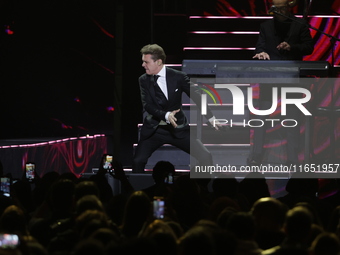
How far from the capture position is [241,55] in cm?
1165

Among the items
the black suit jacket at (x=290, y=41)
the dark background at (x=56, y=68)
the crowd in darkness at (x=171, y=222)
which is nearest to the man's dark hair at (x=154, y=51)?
the black suit jacket at (x=290, y=41)

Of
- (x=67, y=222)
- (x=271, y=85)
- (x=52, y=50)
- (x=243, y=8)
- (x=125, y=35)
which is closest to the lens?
(x=67, y=222)

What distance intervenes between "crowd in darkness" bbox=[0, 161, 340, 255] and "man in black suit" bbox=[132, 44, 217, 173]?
4.65ft

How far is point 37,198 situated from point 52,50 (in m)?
9.62

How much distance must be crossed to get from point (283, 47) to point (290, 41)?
1.34 feet

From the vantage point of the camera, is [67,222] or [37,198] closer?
[67,222]

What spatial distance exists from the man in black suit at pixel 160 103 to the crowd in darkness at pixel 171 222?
1417mm

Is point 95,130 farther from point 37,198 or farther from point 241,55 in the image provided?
point 37,198

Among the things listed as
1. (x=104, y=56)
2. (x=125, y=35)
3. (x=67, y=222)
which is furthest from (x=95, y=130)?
(x=67, y=222)

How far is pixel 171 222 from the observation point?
4730 mm

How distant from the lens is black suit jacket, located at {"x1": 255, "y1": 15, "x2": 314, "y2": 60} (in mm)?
8695

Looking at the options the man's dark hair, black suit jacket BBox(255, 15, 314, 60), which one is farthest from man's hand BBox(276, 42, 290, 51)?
the man's dark hair

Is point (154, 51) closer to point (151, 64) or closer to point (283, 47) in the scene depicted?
point (151, 64)

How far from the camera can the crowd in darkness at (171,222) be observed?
3.79m
